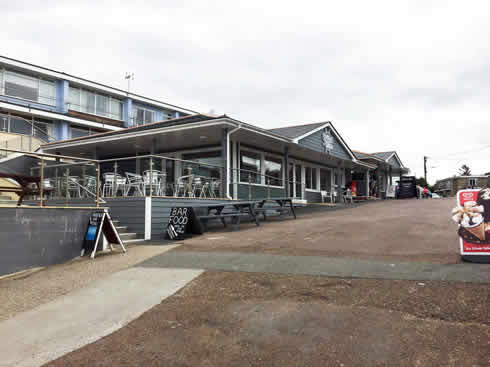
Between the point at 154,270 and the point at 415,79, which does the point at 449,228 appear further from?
the point at 415,79

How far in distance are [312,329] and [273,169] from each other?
46.5 feet

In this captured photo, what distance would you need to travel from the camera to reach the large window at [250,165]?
14.2m

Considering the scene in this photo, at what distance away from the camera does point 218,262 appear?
638 cm

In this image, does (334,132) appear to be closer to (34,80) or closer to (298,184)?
(298,184)

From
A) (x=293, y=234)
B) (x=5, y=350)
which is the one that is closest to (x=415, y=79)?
(x=293, y=234)

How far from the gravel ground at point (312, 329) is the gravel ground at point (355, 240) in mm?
1868

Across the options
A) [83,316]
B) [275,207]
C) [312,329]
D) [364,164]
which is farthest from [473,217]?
[364,164]

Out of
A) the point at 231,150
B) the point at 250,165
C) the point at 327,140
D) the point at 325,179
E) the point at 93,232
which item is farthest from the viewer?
the point at 325,179

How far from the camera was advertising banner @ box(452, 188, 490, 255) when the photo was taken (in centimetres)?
547

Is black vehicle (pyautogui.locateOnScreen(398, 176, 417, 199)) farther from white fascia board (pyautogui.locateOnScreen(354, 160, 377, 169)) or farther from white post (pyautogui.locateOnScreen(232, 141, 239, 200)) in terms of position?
white post (pyautogui.locateOnScreen(232, 141, 239, 200))

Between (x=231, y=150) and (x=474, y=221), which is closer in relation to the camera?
(x=474, y=221)

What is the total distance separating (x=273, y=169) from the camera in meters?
17.6

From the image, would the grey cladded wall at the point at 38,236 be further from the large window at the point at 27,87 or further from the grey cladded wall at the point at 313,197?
the large window at the point at 27,87

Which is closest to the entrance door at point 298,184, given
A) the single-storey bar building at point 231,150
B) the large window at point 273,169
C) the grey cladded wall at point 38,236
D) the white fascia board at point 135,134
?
the single-storey bar building at point 231,150
